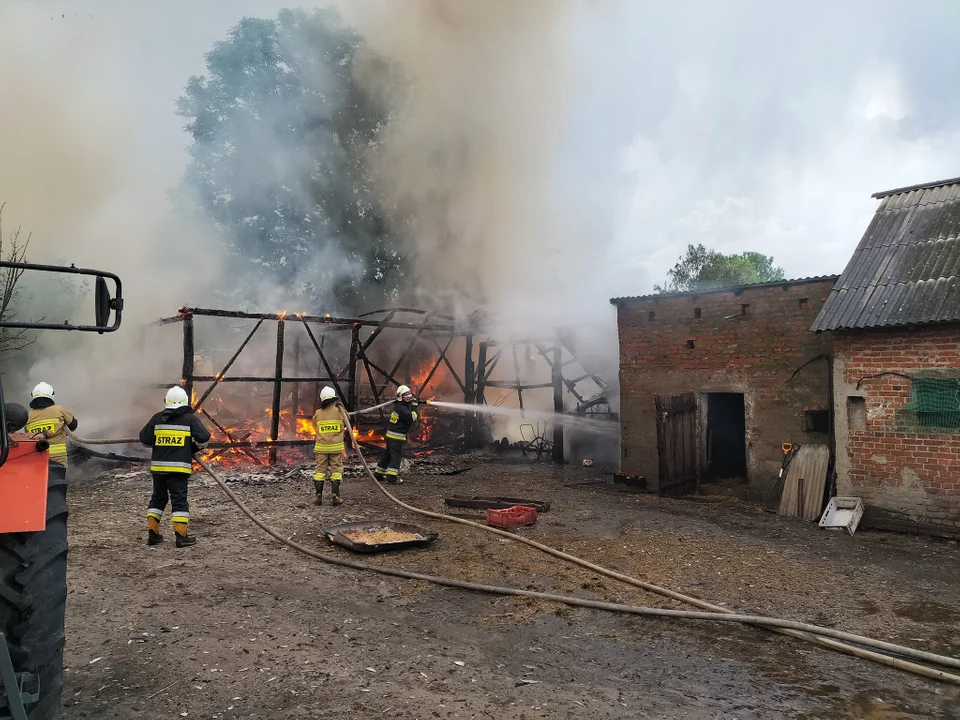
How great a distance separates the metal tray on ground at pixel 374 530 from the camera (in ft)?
21.9

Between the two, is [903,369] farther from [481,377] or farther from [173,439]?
[481,377]

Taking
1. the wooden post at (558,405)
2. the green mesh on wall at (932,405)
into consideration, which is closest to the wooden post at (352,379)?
the wooden post at (558,405)

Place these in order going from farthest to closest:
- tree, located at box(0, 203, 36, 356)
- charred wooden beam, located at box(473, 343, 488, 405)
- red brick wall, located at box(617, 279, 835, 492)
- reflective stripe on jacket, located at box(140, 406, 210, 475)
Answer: charred wooden beam, located at box(473, 343, 488, 405)
red brick wall, located at box(617, 279, 835, 492)
tree, located at box(0, 203, 36, 356)
reflective stripe on jacket, located at box(140, 406, 210, 475)

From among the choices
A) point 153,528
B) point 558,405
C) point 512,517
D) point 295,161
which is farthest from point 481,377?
point 295,161

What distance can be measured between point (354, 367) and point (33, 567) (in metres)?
11.8

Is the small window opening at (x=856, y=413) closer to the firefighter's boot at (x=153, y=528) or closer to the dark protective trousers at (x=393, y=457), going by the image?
the dark protective trousers at (x=393, y=457)

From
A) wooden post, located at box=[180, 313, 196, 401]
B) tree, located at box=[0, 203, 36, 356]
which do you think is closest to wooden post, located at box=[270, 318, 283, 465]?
wooden post, located at box=[180, 313, 196, 401]

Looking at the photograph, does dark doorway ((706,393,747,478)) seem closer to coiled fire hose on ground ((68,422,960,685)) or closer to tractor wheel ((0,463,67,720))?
coiled fire hose on ground ((68,422,960,685))

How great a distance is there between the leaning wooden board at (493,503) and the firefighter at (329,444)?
183cm

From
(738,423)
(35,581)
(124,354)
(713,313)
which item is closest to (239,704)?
(35,581)

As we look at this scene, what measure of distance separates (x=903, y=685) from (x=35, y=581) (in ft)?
16.5

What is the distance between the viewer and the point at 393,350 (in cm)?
2012

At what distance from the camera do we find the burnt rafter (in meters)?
12.6

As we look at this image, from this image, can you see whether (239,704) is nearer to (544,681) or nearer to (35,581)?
(35,581)
